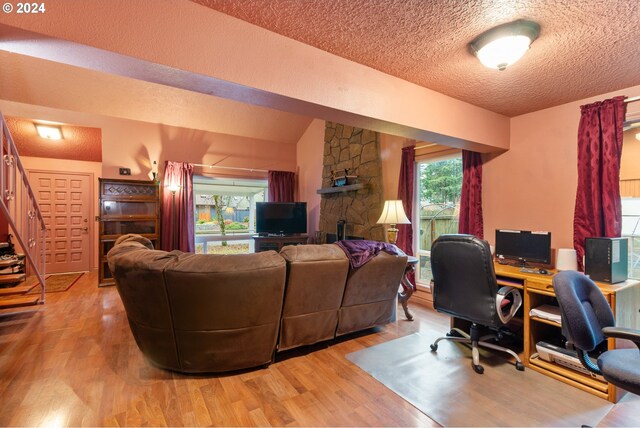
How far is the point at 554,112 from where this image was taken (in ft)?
8.75

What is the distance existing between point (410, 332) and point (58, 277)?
5.97 m

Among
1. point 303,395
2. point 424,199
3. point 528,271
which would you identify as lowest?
point 303,395

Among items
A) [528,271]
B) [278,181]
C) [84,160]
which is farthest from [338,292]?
[84,160]

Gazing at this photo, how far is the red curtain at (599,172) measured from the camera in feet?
7.42

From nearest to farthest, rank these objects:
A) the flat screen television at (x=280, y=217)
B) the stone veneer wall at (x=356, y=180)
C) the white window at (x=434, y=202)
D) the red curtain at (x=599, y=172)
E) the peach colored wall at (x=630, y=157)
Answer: the red curtain at (x=599, y=172) < the peach colored wall at (x=630, y=157) < the white window at (x=434, y=202) < the stone veneer wall at (x=356, y=180) < the flat screen television at (x=280, y=217)

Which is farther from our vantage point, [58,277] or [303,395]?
[58,277]

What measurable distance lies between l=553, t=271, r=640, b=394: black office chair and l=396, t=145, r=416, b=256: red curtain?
2197 millimetres

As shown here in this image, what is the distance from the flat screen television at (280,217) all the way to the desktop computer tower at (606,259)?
439 cm

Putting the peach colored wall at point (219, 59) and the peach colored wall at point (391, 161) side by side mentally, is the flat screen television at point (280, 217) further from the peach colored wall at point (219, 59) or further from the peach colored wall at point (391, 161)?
the peach colored wall at point (219, 59)

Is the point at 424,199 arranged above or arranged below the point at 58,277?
above

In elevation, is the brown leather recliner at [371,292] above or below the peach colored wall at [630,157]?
below

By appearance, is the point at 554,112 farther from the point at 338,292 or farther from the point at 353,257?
the point at 338,292

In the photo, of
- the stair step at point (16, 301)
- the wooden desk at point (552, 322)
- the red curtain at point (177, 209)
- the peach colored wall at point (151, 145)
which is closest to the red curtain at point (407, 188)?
the wooden desk at point (552, 322)

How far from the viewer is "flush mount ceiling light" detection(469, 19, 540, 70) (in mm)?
1544
